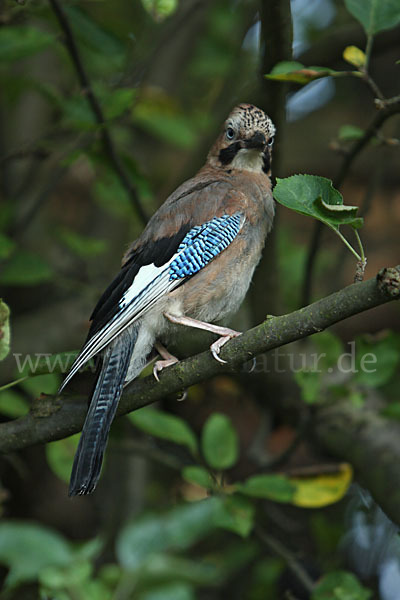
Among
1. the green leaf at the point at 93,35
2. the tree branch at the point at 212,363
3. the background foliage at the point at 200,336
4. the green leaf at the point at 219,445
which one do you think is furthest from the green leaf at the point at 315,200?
the green leaf at the point at 93,35

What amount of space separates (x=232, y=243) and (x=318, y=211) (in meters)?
1.12

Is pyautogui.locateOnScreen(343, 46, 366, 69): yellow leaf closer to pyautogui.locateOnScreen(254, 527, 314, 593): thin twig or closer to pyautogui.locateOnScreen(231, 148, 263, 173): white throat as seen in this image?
pyautogui.locateOnScreen(231, 148, 263, 173): white throat

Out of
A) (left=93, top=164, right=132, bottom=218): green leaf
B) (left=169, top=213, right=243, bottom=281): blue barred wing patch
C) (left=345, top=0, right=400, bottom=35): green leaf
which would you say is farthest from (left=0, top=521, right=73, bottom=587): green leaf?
(left=93, top=164, right=132, bottom=218): green leaf

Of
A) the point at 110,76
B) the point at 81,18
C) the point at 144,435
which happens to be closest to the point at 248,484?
the point at 144,435

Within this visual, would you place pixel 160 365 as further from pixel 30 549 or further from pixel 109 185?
pixel 30 549

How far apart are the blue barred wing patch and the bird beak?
13.2 inches

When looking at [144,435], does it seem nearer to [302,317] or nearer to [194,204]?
[194,204]

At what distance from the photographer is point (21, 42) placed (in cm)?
300

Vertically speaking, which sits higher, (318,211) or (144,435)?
(318,211)

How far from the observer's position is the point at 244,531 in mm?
2594

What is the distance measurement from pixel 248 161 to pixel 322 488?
1.49 meters

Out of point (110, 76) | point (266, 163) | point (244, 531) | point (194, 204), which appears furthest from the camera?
point (110, 76)

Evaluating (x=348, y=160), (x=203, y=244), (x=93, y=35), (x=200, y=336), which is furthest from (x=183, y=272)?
(x=93, y=35)

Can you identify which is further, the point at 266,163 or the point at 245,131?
the point at 266,163
